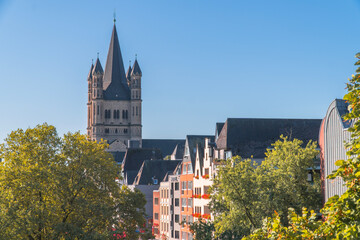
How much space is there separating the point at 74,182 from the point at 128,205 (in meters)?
4.90

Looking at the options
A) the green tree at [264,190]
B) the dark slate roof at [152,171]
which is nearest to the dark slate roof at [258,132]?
the green tree at [264,190]

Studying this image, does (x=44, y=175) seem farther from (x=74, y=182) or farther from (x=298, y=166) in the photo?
(x=298, y=166)

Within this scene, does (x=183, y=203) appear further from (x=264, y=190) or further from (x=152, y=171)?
(x=264, y=190)

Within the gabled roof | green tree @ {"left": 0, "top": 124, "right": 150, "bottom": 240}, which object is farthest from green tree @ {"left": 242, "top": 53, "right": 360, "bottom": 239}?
the gabled roof

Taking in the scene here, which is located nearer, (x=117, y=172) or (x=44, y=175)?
(x=44, y=175)

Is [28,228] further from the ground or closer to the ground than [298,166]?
closer to the ground

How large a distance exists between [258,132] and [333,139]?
855 inches

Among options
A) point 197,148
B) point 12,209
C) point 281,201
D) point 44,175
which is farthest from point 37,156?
point 197,148

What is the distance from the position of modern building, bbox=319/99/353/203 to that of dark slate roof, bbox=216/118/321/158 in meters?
17.8

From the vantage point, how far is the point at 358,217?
1484 centimetres

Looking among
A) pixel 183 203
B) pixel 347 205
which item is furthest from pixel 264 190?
pixel 183 203

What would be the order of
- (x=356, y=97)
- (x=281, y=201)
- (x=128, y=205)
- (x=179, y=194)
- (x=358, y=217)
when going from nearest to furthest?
(x=358, y=217) → (x=356, y=97) → (x=281, y=201) → (x=128, y=205) → (x=179, y=194)

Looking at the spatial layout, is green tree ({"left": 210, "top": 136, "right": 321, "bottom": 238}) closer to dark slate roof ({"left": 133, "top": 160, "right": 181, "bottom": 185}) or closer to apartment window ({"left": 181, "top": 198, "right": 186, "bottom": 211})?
apartment window ({"left": 181, "top": 198, "right": 186, "bottom": 211})

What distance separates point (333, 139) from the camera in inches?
1663
